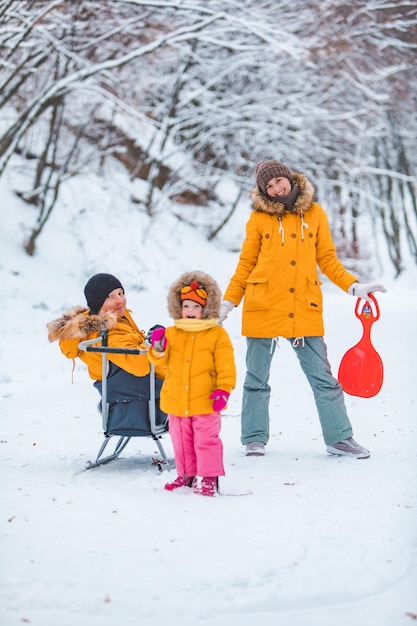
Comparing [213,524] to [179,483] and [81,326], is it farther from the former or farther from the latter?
[81,326]

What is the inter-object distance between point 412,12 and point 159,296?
722 centimetres

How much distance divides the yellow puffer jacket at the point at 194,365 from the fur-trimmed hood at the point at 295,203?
105cm

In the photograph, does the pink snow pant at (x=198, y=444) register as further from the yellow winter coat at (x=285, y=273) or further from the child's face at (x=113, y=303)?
the yellow winter coat at (x=285, y=273)

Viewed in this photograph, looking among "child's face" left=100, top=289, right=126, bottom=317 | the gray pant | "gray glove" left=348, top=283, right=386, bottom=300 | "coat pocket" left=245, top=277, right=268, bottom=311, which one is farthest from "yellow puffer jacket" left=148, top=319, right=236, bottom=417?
"gray glove" left=348, top=283, right=386, bottom=300

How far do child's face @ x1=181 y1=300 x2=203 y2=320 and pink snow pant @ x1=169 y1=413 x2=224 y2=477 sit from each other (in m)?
0.52

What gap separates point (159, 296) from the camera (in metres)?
13.4

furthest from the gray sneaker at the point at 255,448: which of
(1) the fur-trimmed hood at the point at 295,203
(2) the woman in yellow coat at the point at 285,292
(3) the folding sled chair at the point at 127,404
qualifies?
(1) the fur-trimmed hood at the point at 295,203

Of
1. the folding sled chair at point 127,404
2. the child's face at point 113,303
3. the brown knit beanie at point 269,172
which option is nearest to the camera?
the folding sled chair at point 127,404

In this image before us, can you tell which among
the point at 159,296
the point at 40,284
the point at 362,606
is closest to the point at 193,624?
the point at 362,606

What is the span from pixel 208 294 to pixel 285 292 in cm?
80

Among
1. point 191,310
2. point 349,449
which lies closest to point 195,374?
point 191,310

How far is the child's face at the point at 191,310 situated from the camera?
3615 millimetres

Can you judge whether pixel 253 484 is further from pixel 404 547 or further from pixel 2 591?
pixel 2 591

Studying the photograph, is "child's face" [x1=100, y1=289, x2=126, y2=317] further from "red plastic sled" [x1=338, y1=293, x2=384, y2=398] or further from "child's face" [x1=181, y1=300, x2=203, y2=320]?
"red plastic sled" [x1=338, y1=293, x2=384, y2=398]
